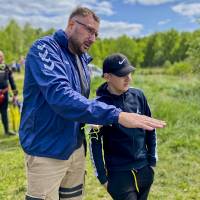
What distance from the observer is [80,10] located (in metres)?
2.62

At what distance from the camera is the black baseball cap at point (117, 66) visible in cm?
303

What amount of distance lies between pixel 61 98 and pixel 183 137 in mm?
5046

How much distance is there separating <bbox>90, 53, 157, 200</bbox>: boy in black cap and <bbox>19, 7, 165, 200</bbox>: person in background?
198mm

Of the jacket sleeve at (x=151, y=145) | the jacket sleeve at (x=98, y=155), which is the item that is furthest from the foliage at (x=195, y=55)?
the jacket sleeve at (x=98, y=155)

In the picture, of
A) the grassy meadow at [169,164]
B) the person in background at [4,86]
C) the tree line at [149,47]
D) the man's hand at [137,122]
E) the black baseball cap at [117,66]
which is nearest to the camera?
the man's hand at [137,122]

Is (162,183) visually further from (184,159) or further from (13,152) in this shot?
(13,152)

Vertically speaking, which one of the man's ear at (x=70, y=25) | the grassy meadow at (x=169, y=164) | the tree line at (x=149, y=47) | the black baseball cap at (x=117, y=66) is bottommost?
the tree line at (x=149, y=47)

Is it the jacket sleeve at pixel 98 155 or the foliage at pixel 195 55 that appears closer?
the jacket sleeve at pixel 98 155

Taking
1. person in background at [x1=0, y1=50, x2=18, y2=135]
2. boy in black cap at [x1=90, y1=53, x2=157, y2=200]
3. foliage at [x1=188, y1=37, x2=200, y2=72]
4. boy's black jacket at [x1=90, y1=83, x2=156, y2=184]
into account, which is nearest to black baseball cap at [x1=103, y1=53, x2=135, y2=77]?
boy in black cap at [x1=90, y1=53, x2=157, y2=200]

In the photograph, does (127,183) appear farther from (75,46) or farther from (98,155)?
(75,46)

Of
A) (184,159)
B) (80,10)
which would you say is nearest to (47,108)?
(80,10)

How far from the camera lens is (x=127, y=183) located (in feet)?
10.1

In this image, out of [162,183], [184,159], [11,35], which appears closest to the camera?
[162,183]

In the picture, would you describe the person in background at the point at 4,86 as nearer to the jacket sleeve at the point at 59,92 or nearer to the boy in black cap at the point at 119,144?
the boy in black cap at the point at 119,144
